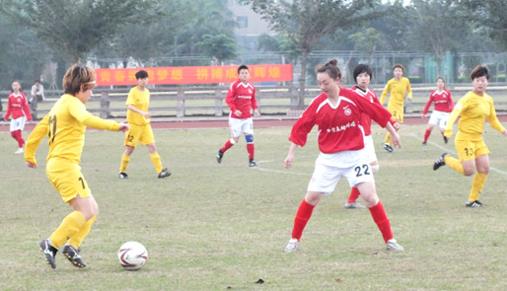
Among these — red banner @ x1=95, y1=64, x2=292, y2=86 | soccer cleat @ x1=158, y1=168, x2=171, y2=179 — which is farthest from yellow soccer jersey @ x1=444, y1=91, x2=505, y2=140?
red banner @ x1=95, y1=64, x2=292, y2=86

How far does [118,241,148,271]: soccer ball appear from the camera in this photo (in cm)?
835

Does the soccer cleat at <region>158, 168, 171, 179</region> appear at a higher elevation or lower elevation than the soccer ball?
lower

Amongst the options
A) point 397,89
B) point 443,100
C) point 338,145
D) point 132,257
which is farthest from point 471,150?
point 443,100

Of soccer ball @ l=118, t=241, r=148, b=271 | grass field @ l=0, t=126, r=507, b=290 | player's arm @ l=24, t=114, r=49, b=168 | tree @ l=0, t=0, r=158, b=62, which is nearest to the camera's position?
grass field @ l=0, t=126, r=507, b=290

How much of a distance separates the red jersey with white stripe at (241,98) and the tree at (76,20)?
2203 centimetres

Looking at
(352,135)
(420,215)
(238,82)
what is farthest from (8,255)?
(238,82)

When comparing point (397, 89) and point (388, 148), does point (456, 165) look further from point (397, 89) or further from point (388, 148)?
point (397, 89)

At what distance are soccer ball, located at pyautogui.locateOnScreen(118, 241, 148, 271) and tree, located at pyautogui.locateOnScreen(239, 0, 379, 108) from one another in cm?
3328

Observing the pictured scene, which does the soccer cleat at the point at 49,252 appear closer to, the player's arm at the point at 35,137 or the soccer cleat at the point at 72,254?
the soccer cleat at the point at 72,254

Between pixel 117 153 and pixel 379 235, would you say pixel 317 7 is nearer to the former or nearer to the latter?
pixel 117 153

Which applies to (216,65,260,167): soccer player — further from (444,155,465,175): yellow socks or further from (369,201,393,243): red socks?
(369,201,393,243): red socks

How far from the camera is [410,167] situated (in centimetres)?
1848

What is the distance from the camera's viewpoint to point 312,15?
42.4 m

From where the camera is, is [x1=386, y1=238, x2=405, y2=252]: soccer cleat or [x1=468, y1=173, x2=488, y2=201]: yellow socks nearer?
[x1=386, y1=238, x2=405, y2=252]: soccer cleat
